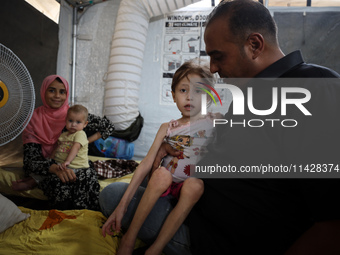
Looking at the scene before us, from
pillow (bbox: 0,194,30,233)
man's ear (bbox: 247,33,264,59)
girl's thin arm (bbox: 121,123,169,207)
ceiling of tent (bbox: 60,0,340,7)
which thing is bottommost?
pillow (bbox: 0,194,30,233)

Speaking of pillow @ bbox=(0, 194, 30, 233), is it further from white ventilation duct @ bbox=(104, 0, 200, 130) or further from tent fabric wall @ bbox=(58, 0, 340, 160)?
tent fabric wall @ bbox=(58, 0, 340, 160)

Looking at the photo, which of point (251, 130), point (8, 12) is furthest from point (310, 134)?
point (8, 12)

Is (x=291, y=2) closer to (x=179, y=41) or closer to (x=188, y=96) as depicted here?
(x=179, y=41)

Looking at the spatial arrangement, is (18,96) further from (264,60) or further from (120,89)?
(120,89)

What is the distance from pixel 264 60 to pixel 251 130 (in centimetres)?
29

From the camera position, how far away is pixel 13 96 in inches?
59.8

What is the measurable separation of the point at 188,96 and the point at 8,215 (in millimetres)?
1154

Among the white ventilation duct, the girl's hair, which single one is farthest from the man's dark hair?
the white ventilation duct

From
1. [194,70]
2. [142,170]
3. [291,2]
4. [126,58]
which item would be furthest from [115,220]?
[291,2]

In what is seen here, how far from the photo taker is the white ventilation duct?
3252 millimetres

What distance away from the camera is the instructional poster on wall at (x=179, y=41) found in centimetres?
356

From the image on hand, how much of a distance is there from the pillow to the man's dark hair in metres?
1.39

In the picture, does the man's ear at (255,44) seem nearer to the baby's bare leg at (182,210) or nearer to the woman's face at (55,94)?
the baby's bare leg at (182,210)

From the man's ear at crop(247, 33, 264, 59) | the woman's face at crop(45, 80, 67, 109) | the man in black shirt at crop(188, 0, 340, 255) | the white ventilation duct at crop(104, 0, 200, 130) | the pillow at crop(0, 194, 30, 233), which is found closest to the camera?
the man in black shirt at crop(188, 0, 340, 255)
